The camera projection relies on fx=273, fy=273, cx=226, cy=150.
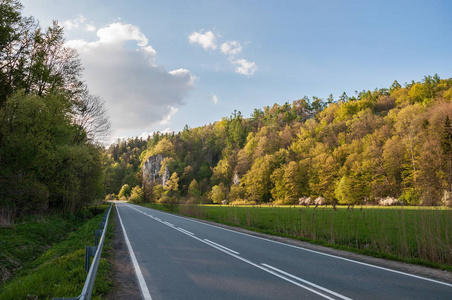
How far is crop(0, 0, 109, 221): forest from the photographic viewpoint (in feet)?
59.3

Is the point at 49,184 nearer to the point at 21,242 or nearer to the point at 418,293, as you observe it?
the point at 21,242

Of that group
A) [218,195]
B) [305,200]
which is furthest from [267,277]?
[218,195]

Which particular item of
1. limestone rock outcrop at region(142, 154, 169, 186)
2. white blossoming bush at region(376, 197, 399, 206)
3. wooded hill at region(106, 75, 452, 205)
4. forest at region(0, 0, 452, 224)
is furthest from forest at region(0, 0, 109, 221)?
limestone rock outcrop at region(142, 154, 169, 186)

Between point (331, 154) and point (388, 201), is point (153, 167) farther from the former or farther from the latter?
point (388, 201)

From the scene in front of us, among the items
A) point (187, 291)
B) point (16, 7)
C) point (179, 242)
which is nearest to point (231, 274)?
point (187, 291)

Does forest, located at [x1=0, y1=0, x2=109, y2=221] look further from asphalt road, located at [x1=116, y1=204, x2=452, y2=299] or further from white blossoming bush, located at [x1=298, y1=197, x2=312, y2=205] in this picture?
white blossoming bush, located at [x1=298, y1=197, x2=312, y2=205]

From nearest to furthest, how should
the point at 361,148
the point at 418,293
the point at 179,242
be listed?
the point at 418,293
the point at 179,242
the point at 361,148

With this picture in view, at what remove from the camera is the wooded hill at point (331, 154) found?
154 ft

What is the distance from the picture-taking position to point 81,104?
28.9 meters

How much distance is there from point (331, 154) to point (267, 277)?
6840 centimetres

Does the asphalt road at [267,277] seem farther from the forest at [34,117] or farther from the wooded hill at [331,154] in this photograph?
the forest at [34,117]

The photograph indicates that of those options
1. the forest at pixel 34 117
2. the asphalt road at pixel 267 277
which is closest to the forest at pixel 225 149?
the forest at pixel 34 117

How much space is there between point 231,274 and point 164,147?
127968mm

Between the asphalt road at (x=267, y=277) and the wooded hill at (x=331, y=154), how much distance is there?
5.21 meters
